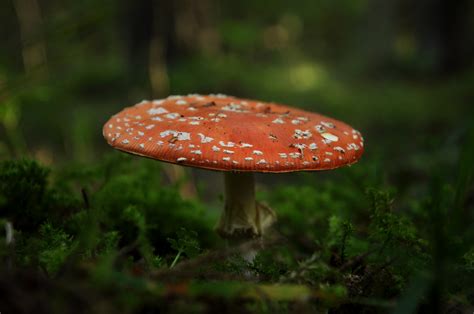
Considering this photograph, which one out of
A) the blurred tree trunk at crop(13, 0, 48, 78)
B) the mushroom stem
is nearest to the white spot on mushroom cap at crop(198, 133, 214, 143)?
the mushroom stem

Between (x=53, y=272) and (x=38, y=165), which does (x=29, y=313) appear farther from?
(x=38, y=165)

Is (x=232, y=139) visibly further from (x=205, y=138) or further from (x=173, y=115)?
(x=173, y=115)

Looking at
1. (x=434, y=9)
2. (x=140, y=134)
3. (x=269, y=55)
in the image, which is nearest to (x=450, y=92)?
(x=434, y=9)

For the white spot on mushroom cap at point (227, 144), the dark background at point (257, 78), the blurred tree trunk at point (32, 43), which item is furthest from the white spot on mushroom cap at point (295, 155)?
the dark background at point (257, 78)

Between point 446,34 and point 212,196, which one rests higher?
point 446,34

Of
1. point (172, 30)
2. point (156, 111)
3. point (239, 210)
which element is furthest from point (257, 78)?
point (156, 111)

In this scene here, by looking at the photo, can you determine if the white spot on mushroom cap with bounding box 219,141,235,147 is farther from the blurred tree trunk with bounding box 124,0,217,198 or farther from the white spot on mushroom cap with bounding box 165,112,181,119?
the blurred tree trunk with bounding box 124,0,217,198
